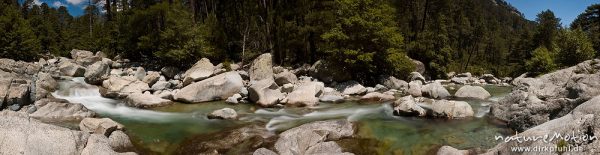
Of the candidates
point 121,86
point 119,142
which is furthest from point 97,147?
point 121,86

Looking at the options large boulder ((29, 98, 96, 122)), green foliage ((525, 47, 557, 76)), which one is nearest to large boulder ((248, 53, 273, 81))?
large boulder ((29, 98, 96, 122))

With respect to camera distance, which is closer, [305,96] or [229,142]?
[229,142]

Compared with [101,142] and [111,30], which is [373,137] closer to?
[101,142]

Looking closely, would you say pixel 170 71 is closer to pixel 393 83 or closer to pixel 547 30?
pixel 393 83

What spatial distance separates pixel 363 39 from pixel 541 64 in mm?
26858

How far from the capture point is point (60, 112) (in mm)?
19359

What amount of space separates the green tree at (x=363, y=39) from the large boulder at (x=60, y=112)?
55.3ft

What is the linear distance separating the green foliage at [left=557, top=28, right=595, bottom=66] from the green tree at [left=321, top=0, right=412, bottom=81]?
20.3 meters

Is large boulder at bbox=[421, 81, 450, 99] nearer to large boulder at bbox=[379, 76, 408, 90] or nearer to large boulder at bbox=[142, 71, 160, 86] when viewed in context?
large boulder at bbox=[379, 76, 408, 90]

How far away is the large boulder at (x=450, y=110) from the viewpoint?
19.5 meters

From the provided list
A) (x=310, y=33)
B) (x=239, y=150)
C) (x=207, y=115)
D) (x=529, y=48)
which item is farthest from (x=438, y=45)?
(x=239, y=150)

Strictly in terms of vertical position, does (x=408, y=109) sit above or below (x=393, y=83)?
below

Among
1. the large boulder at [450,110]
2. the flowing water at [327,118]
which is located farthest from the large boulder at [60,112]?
the large boulder at [450,110]

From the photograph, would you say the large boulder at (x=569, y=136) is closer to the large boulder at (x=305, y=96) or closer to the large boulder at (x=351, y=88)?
the large boulder at (x=305, y=96)
